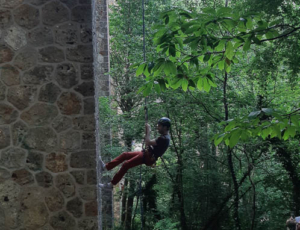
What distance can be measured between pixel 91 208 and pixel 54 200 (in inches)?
15.8

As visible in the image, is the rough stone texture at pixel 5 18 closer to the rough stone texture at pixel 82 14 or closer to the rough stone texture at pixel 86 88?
the rough stone texture at pixel 82 14

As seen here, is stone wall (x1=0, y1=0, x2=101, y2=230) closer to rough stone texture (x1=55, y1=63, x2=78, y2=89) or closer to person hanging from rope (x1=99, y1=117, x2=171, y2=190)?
rough stone texture (x1=55, y1=63, x2=78, y2=89)

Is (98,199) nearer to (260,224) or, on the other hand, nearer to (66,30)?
(66,30)

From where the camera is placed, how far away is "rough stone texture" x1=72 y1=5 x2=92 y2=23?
177 inches

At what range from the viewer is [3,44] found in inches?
175

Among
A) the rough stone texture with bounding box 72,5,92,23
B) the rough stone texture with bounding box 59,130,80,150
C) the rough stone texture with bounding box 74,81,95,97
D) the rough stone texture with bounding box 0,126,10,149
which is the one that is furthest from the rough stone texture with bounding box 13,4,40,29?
the rough stone texture with bounding box 59,130,80,150

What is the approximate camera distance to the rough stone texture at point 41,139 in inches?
173

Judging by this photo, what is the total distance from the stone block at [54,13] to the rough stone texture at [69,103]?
794mm

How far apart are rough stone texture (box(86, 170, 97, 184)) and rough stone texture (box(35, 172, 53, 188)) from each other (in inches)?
15.4

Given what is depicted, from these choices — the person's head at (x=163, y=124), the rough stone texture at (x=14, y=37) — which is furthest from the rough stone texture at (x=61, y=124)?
the person's head at (x=163, y=124)

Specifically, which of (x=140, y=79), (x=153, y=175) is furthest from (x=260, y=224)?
(x=140, y=79)

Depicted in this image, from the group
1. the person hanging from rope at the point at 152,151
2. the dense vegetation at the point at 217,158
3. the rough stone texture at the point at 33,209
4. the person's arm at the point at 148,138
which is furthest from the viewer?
the dense vegetation at the point at 217,158

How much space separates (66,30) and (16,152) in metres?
1.41

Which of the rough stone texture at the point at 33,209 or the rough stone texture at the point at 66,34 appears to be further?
the rough stone texture at the point at 66,34
